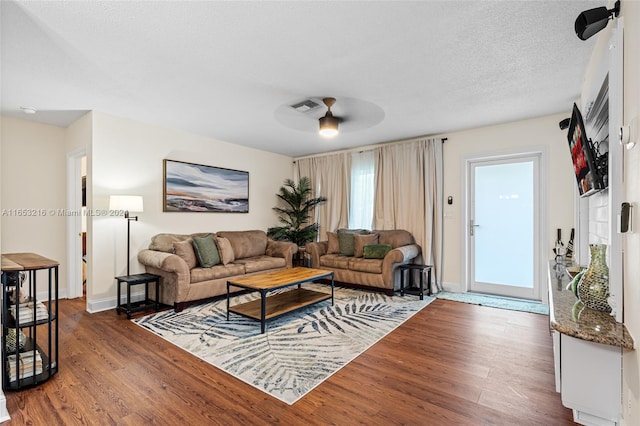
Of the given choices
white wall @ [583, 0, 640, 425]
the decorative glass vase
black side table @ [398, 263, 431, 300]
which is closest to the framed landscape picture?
black side table @ [398, 263, 431, 300]

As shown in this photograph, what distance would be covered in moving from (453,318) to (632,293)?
7.90 feet

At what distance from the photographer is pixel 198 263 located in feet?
14.3

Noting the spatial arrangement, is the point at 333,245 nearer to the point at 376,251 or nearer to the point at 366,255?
the point at 366,255

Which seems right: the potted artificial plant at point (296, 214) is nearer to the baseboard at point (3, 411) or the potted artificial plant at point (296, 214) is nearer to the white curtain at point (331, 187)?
the white curtain at point (331, 187)

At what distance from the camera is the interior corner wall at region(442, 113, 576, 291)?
4.01 metres

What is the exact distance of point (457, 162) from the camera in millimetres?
4855

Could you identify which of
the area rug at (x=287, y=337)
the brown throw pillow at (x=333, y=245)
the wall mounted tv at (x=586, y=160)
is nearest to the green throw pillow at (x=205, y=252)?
the area rug at (x=287, y=337)

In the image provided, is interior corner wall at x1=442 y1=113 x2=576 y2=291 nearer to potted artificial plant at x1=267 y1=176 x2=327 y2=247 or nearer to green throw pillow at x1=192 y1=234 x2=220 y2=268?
potted artificial plant at x1=267 y1=176 x2=327 y2=247

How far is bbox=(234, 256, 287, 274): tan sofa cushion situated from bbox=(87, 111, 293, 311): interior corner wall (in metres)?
0.86

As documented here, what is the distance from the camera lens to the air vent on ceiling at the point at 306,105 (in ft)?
11.5

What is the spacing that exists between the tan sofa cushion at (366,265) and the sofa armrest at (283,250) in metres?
0.99

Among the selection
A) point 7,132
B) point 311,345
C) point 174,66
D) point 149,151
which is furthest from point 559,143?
point 7,132

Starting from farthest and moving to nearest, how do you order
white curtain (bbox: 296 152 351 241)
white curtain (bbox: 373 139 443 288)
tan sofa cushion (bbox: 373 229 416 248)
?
1. white curtain (bbox: 296 152 351 241)
2. tan sofa cushion (bbox: 373 229 416 248)
3. white curtain (bbox: 373 139 443 288)

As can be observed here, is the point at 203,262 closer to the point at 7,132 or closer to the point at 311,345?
the point at 311,345
